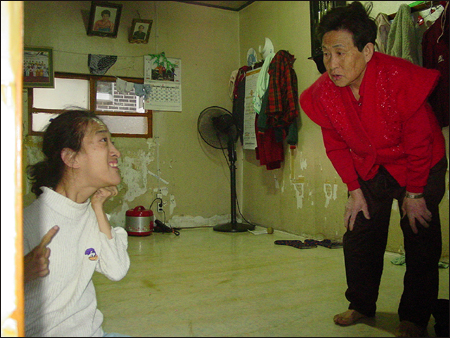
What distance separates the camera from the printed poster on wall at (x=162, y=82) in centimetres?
493

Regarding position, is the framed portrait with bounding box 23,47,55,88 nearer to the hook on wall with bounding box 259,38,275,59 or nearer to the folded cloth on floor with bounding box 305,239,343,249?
the hook on wall with bounding box 259,38,275,59

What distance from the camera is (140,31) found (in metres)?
4.79

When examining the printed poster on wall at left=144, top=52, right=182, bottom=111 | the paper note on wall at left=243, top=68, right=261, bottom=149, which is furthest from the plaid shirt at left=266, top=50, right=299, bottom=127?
the printed poster on wall at left=144, top=52, right=182, bottom=111

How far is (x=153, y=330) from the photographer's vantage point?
174cm

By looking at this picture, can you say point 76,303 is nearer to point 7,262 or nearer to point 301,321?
point 7,262

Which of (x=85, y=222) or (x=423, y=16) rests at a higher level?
(x=423, y=16)

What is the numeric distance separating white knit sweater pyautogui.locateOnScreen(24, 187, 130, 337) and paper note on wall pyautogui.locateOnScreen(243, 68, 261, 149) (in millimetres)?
3366

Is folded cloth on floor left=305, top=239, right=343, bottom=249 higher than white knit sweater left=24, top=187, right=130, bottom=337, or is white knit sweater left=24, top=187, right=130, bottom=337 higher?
white knit sweater left=24, top=187, right=130, bottom=337

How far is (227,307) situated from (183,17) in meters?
4.07

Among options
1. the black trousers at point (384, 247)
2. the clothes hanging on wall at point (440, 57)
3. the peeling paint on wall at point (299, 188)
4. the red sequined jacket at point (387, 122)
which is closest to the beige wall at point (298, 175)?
the peeling paint on wall at point (299, 188)

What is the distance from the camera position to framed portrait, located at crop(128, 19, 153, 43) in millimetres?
4719

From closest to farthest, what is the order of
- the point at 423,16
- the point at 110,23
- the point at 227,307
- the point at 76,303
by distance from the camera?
the point at 76,303
the point at 227,307
the point at 423,16
the point at 110,23

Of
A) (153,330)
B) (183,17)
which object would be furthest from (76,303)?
(183,17)

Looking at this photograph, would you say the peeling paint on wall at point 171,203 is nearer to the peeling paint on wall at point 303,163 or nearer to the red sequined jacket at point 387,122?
the peeling paint on wall at point 303,163
